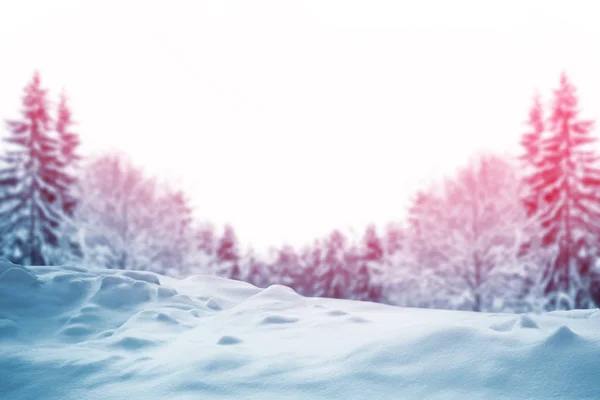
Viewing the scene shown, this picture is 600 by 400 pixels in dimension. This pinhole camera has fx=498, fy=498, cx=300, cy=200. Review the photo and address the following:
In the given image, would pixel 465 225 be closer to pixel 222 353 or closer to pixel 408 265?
pixel 408 265

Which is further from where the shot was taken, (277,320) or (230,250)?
(230,250)

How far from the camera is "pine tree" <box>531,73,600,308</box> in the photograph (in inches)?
612

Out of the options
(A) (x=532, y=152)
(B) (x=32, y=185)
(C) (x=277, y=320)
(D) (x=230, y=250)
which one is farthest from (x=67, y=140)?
(C) (x=277, y=320)

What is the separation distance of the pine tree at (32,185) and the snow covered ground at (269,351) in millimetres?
14736

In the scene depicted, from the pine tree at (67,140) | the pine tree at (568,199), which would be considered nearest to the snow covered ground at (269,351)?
the pine tree at (568,199)

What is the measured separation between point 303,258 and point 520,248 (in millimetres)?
21757

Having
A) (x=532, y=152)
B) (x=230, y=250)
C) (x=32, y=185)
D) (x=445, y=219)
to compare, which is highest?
(x=532, y=152)

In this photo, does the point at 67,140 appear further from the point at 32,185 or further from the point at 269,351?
the point at 269,351

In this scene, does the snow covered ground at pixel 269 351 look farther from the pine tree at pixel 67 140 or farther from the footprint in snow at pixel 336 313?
the pine tree at pixel 67 140

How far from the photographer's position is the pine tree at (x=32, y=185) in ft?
57.5

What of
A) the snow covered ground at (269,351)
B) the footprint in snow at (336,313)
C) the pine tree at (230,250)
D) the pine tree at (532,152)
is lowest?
the snow covered ground at (269,351)

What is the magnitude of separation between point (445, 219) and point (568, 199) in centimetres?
393

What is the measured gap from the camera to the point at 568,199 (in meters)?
15.9

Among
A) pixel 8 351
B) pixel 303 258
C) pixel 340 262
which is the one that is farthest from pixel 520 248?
pixel 303 258
